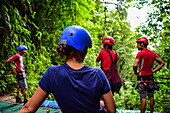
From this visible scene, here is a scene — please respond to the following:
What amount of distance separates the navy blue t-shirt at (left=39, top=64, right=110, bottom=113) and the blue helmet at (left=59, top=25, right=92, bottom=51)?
224mm

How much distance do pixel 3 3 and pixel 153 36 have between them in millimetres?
6387

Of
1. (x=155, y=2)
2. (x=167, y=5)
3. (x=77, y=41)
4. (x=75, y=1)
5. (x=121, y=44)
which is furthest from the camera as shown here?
(x=121, y=44)

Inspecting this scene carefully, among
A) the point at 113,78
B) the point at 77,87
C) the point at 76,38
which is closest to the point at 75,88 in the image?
the point at 77,87

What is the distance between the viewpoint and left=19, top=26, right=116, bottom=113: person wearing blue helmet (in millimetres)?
1283

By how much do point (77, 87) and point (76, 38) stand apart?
0.46 metres

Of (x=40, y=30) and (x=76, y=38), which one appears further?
(x=40, y=30)

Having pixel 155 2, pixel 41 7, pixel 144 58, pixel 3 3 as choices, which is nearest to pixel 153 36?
pixel 155 2

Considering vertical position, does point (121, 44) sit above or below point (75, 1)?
below

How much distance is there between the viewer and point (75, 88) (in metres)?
1.29

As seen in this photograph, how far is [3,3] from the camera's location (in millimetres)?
5805

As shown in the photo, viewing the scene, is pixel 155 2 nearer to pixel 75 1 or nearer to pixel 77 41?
pixel 75 1

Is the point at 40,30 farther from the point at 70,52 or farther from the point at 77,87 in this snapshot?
the point at 77,87

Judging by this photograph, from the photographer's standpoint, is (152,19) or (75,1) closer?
(152,19)

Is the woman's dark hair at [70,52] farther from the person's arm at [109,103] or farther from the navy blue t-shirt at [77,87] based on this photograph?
the person's arm at [109,103]
